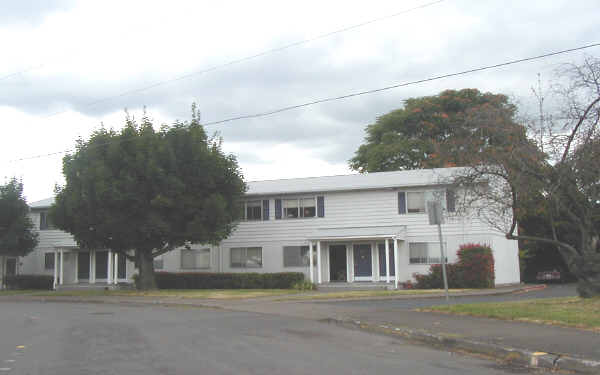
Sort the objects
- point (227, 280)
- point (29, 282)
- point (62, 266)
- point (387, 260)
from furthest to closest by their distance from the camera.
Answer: point (29, 282), point (62, 266), point (227, 280), point (387, 260)

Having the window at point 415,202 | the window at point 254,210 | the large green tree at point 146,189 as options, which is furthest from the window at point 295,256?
the window at point 415,202

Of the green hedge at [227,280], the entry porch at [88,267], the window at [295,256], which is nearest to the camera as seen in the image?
the green hedge at [227,280]

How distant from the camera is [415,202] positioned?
1242 inches

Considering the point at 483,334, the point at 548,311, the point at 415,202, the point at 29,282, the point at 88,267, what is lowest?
the point at 483,334

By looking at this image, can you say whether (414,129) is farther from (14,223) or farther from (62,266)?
(14,223)

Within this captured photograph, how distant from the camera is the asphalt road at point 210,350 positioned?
9141mm

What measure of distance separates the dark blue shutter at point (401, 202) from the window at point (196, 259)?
1139 cm

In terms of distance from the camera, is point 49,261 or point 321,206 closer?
point 321,206

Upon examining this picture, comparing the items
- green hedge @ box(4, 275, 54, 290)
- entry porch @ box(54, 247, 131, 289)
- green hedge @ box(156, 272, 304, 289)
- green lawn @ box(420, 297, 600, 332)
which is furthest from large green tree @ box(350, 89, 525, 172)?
green lawn @ box(420, 297, 600, 332)

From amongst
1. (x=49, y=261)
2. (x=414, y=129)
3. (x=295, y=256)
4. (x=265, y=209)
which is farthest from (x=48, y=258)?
(x=414, y=129)

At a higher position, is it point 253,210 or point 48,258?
point 253,210

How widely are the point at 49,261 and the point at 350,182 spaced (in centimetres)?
2065

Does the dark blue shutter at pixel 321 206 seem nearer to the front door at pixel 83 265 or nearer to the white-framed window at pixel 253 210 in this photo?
the white-framed window at pixel 253 210

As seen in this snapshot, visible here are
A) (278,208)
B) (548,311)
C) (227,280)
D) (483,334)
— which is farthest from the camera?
(278,208)
